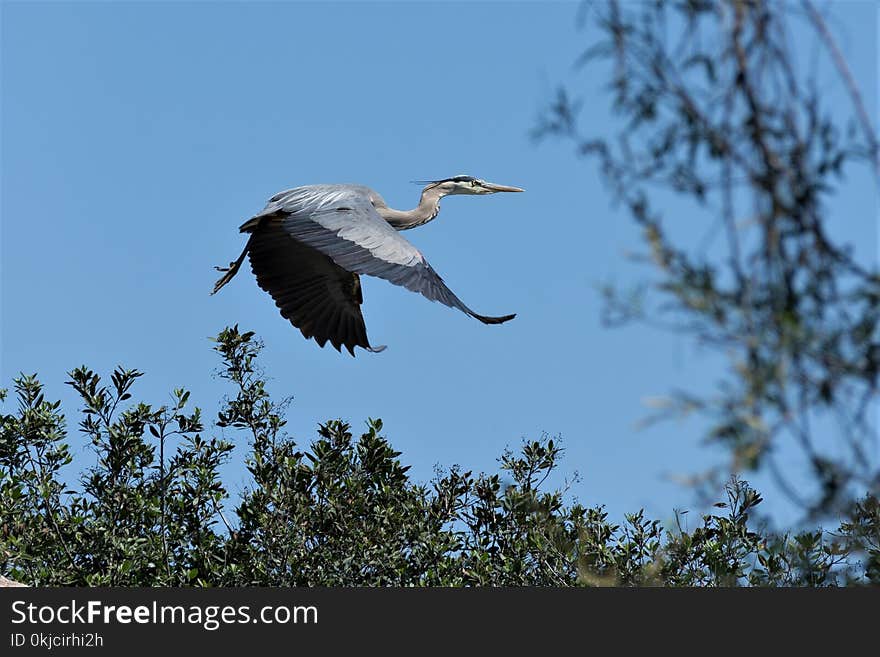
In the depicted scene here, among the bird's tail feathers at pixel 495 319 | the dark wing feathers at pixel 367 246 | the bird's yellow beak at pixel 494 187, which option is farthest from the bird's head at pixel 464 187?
the bird's tail feathers at pixel 495 319

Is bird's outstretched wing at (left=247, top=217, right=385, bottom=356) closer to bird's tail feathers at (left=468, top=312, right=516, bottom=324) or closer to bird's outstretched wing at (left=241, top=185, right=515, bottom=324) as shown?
bird's outstretched wing at (left=241, top=185, right=515, bottom=324)

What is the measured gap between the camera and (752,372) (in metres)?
2.76

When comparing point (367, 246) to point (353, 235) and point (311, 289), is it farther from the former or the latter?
point (311, 289)

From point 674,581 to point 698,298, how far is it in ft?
17.6

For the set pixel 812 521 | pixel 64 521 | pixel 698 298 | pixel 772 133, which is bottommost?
pixel 812 521

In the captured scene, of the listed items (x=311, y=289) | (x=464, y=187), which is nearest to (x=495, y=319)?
(x=311, y=289)

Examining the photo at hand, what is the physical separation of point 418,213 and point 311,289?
1450 mm

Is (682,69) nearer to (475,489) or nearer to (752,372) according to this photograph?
(752,372)

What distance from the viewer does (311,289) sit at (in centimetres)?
1113

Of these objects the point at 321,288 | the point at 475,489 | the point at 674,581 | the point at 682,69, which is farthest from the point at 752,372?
the point at 321,288

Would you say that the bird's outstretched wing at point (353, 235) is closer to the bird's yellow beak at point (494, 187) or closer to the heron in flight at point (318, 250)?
the heron in flight at point (318, 250)

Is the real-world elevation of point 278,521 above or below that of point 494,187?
below

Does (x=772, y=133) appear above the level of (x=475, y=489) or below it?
below

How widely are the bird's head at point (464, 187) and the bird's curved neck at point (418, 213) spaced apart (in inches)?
2.2
